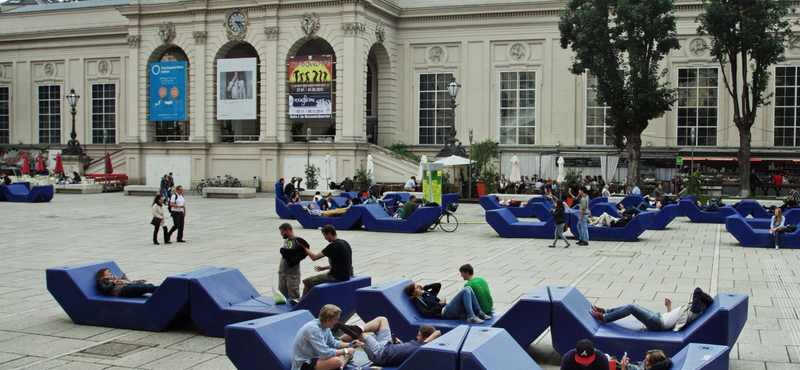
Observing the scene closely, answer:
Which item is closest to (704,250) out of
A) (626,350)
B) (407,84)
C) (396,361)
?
(626,350)

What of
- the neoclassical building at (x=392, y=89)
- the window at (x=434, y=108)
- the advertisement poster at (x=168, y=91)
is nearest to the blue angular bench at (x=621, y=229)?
the neoclassical building at (x=392, y=89)

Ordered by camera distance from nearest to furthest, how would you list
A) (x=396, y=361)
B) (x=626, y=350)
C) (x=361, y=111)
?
(x=396, y=361) < (x=626, y=350) < (x=361, y=111)

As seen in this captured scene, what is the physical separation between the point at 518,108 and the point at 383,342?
3652cm

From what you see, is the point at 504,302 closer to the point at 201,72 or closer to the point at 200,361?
the point at 200,361

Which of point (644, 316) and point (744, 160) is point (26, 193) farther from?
point (744, 160)

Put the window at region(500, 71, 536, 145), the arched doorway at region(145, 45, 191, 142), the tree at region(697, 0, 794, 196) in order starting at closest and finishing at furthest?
the tree at region(697, 0, 794, 196), the window at region(500, 71, 536, 145), the arched doorway at region(145, 45, 191, 142)

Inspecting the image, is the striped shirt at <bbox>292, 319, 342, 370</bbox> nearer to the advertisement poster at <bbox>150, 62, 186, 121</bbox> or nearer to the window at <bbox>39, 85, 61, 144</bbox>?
the advertisement poster at <bbox>150, 62, 186, 121</bbox>

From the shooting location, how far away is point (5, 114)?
176ft

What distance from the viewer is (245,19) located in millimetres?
43406

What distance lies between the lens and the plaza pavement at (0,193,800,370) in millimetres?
8812

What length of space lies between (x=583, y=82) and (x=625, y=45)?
28.2ft

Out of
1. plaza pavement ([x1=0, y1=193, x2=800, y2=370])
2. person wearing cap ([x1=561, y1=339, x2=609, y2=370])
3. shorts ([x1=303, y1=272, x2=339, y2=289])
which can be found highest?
shorts ([x1=303, y1=272, x2=339, y2=289])

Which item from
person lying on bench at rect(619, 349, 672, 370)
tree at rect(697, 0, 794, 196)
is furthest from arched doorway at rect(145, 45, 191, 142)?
person lying on bench at rect(619, 349, 672, 370)

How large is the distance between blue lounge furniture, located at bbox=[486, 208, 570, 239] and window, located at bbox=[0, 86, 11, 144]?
44574 millimetres
